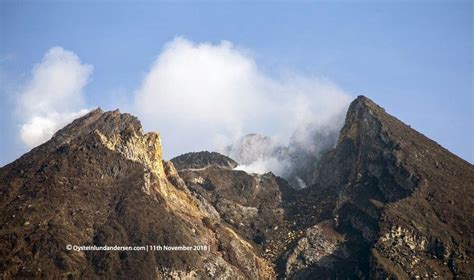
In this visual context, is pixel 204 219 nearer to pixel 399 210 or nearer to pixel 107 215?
pixel 107 215

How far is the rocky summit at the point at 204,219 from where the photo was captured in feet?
461

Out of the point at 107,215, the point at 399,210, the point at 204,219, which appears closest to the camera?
the point at 107,215

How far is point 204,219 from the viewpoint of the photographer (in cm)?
17100

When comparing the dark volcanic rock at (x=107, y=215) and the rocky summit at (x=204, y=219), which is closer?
the dark volcanic rock at (x=107, y=215)

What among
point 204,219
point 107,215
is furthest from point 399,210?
point 107,215

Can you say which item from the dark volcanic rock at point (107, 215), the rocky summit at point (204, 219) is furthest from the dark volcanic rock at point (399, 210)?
the dark volcanic rock at point (107, 215)

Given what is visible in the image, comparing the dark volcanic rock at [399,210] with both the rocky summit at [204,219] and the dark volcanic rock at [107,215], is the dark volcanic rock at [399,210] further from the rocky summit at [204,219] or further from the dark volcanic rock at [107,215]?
the dark volcanic rock at [107,215]

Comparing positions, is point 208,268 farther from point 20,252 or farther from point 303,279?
point 20,252

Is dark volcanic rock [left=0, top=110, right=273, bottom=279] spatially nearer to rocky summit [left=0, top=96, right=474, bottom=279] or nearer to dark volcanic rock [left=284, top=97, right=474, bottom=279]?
rocky summit [left=0, top=96, right=474, bottom=279]

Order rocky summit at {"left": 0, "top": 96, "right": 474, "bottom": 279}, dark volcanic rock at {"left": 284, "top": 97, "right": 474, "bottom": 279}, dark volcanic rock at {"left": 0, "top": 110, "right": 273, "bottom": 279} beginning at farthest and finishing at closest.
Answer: dark volcanic rock at {"left": 284, "top": 97, "right": 474, "bottom": 279} < rocky summit at {"left": 0, "top": 96, "right": 474, "bottom": 279} < dark volcanic rock at {"left": 0, "top": 110, "right": 273, "bottom": 279}

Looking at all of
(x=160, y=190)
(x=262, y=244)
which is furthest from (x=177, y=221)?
(x=262, y=244)

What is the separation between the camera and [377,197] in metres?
176

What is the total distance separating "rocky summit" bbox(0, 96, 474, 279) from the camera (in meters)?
141

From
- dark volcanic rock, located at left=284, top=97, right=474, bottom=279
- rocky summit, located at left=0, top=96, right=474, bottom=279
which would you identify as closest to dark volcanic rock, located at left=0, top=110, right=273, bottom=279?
rocky summit, located at left=0, top=96, right=474, bottom=279
